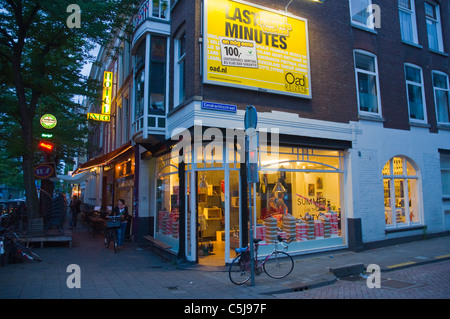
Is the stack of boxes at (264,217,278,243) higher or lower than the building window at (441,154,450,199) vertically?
lower

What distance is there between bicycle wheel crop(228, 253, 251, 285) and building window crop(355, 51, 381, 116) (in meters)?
7.60

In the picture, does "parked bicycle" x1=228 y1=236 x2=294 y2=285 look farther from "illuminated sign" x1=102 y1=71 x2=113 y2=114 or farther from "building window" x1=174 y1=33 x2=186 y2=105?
"illuminated sign" x1=102 y1=71 x2=113 y2=114

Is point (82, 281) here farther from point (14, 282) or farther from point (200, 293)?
point (200, 293)

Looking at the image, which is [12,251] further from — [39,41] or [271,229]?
[39,41]

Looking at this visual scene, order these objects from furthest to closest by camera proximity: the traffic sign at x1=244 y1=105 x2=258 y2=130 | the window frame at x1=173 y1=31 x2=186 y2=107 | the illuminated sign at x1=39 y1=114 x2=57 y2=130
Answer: the illuminated sign at x1=39 y1=114 x2=57 y2=130 → the window frame at x1=173 y1=31 x2=186 y2=107 → the traffic sign at x1=244 y1=105 x2=258 y2=130

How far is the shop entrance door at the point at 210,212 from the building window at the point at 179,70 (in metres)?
2.54

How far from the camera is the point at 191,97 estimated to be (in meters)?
8.77

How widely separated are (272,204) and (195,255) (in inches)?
114

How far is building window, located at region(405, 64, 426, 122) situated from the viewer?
13461mm

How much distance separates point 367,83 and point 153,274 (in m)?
10.2

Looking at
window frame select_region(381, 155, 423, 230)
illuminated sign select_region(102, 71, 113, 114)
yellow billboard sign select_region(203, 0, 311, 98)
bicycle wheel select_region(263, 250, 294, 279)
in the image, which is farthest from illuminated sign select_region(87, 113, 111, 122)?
window frame select_region(381, 155, 423, 230)

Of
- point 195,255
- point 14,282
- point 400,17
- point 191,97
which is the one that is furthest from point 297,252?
point 400,17

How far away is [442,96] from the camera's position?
14.8 meters
